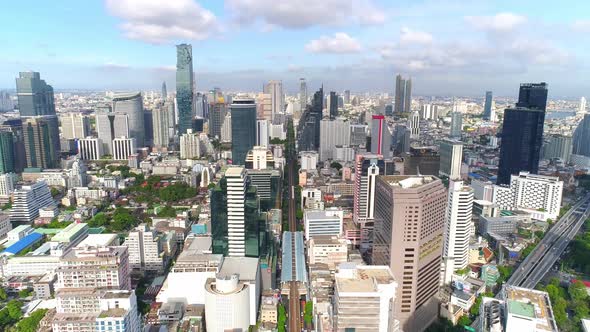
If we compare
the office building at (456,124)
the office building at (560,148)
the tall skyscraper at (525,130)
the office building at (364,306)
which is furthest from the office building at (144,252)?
the office building at (456,124)

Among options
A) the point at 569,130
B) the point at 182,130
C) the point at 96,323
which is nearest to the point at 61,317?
the point at 96,323

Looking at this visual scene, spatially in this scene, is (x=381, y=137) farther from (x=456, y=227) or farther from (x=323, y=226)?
(x=456, y=227)

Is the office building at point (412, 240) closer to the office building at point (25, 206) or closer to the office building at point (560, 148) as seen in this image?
the office building at point (25, 206)

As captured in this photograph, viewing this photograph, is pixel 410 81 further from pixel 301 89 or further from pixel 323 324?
pixel 323 324

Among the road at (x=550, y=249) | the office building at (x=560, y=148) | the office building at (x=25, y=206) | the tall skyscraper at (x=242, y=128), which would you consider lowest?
the road at (x=550, y=249)

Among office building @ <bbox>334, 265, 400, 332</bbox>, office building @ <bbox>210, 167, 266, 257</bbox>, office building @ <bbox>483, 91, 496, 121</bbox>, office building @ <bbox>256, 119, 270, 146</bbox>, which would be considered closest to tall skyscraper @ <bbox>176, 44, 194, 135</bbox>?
office building @ <bbox>256, 119, 270, 146</bbox>

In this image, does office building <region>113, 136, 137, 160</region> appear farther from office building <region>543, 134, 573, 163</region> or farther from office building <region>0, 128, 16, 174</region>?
office building <region>543, 134, 573, 163</region>
